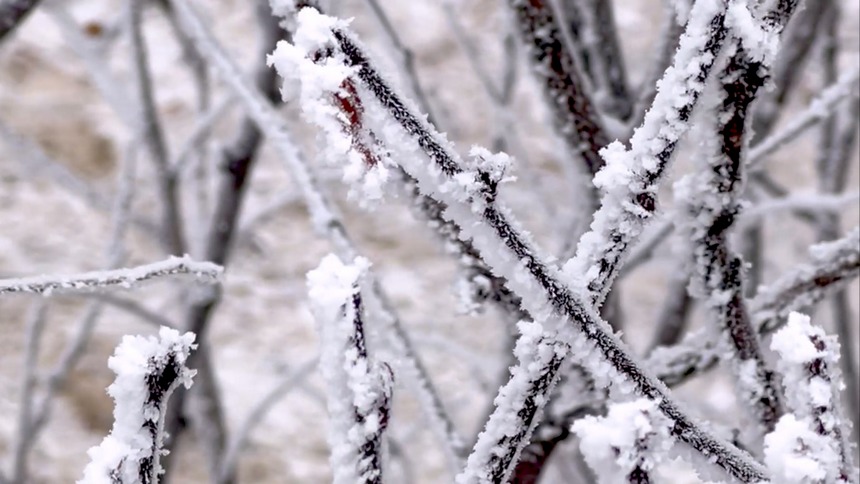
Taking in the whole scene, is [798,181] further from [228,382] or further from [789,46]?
[228,382]

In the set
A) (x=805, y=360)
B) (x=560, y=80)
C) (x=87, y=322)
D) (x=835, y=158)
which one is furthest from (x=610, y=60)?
(x=87, y=322)

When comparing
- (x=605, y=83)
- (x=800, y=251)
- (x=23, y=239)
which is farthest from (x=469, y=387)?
(x=605, y=83)

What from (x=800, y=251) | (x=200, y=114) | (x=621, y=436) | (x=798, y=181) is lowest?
(x=621, y=436)

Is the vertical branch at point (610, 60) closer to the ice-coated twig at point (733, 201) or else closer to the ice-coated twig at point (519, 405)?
the ice-coated twig at point (733, 201)

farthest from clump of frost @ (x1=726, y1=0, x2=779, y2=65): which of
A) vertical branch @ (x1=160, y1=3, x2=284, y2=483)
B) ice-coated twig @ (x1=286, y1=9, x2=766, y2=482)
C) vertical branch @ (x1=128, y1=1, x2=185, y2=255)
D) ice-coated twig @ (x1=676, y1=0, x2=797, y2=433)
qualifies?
vertical branch @ (x1=128, y1=1, x2=185, y2=255)

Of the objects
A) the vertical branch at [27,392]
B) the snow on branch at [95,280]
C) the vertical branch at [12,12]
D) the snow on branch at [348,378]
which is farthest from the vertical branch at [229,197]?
the snow on branch at [348,378]
